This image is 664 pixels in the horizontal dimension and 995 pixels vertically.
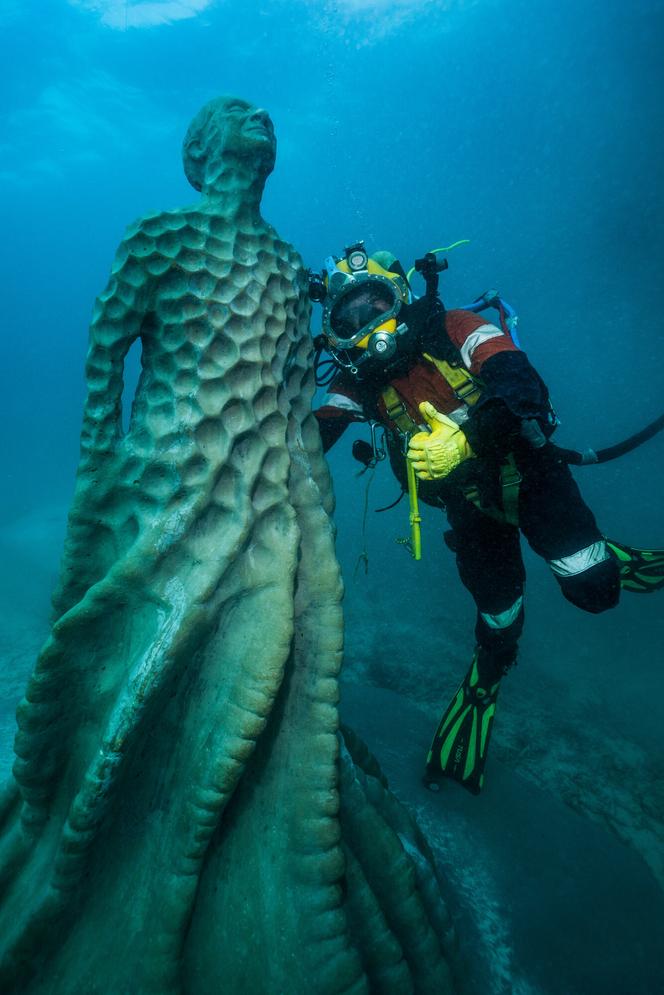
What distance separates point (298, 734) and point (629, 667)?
11466 mm

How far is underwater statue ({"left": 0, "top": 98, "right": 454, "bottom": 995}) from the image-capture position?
5.44 feet

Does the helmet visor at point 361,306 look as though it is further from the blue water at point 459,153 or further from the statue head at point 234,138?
the blue water at point 459,153

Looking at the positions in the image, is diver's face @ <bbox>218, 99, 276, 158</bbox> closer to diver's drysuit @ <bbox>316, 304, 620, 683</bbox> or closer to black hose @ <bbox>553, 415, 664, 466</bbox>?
diver's drysuit @ <bbox>316, 304, 620, 683</bbox>

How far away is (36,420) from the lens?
230ft

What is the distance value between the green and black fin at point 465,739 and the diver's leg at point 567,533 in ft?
4.42

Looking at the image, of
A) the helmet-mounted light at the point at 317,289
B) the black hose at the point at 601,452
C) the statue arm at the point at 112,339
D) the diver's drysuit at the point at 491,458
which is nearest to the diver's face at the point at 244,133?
the statue arm at the point at 112,339

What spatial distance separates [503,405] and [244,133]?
5.91ft

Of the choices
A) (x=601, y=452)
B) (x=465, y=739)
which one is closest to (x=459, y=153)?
(x=601, y=452)

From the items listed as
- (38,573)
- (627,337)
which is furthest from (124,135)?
(627,337)

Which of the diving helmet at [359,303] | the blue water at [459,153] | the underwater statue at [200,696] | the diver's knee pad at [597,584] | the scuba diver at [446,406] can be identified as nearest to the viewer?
the underwater statue at [200,696]

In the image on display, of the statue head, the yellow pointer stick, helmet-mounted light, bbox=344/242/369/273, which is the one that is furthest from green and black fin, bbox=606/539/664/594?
the statue head

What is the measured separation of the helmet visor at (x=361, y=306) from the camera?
338 centimetres

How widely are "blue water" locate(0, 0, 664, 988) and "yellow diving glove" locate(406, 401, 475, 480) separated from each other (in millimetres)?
5178

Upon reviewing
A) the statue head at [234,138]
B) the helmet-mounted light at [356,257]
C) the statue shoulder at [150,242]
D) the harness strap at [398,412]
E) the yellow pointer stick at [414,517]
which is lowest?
the yellow pointer stick at [414,517]
